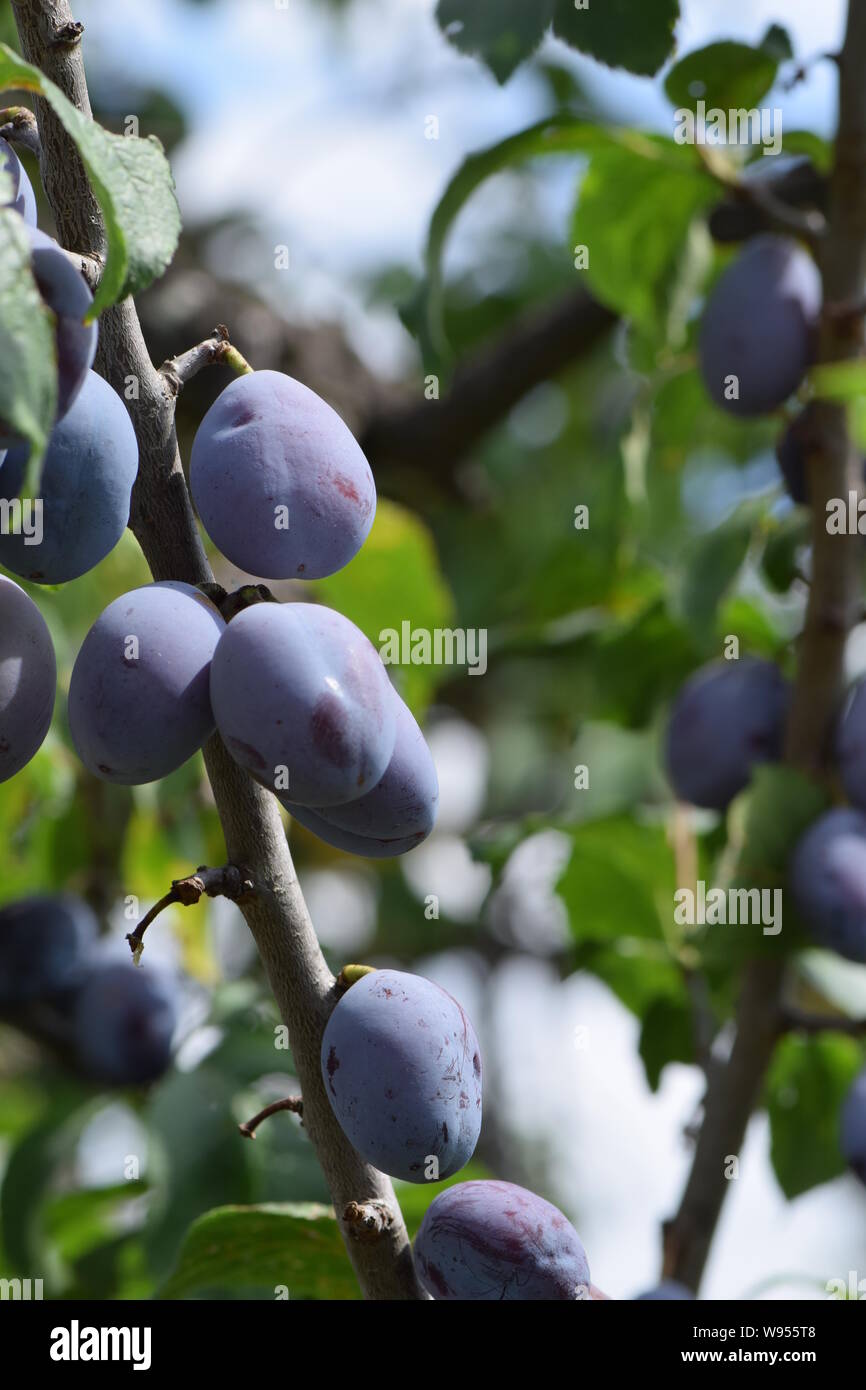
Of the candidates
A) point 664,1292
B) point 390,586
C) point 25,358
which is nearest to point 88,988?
point 390,586

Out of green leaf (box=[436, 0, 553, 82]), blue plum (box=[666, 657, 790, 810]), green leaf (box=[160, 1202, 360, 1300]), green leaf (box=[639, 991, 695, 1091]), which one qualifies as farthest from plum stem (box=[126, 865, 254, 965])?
green leaf (box=[639, 991, 695, 1091])

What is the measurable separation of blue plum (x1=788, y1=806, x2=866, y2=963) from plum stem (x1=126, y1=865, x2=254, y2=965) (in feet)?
1.90

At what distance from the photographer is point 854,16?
3.47 ft

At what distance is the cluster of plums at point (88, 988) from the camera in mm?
1436

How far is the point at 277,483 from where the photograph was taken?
54 centimetres

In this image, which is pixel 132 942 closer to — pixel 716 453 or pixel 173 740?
pixel 173 740

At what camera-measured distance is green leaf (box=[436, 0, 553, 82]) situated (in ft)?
2.73

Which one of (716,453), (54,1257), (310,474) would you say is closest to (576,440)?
(716,453)

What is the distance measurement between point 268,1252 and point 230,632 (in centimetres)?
37

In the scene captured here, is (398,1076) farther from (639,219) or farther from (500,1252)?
(639,219)

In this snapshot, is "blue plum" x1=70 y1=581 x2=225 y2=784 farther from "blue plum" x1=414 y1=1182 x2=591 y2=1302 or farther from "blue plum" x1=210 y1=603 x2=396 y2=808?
"blue plum" x1=414 y1=1182 x2=591 y2=1302

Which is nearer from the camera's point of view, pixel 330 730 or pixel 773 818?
pixel 330 730

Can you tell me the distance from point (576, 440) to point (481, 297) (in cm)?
31

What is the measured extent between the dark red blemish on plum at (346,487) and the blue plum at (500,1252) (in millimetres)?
273
